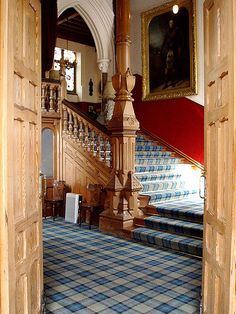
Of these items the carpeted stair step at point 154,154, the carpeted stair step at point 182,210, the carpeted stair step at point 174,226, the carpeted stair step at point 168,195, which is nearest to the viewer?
the carpeted stair step at point 174,226

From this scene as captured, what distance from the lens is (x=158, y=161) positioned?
7.47 metres

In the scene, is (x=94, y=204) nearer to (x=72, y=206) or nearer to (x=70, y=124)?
(x=72, y=206)

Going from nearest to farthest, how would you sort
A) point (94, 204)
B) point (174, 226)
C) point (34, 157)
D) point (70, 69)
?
1. point (34, 157)
2. point (174, 226)
3. point (94, 204)
4. point (70, 69)

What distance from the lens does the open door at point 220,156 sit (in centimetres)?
191

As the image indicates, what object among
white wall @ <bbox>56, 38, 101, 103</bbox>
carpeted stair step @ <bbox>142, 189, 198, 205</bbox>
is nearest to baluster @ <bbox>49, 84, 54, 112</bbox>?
carpeted stair step @ <bbox>142, 189, 198, 205</bbox>

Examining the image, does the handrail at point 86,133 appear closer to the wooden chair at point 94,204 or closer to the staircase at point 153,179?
the staircase at point 153,179

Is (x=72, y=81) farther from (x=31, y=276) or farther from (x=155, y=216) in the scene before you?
(x=31, y=276)

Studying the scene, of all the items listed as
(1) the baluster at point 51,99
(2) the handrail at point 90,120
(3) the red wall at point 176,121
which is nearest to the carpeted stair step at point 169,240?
(2) the handrail at point 90,120

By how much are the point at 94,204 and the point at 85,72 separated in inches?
281

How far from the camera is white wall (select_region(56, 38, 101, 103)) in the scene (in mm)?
12094

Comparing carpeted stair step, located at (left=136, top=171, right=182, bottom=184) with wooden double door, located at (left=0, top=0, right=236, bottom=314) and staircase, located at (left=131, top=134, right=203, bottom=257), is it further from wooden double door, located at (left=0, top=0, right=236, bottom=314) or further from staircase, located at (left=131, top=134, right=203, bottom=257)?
wooden double door, located at (left=0, top=0, right=236, bottom=314)

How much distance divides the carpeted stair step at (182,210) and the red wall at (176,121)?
198 centimetres

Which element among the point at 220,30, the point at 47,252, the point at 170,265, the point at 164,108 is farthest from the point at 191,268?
the point at 164,108

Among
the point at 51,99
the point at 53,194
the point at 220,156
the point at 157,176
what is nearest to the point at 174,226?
the point at 157,176
